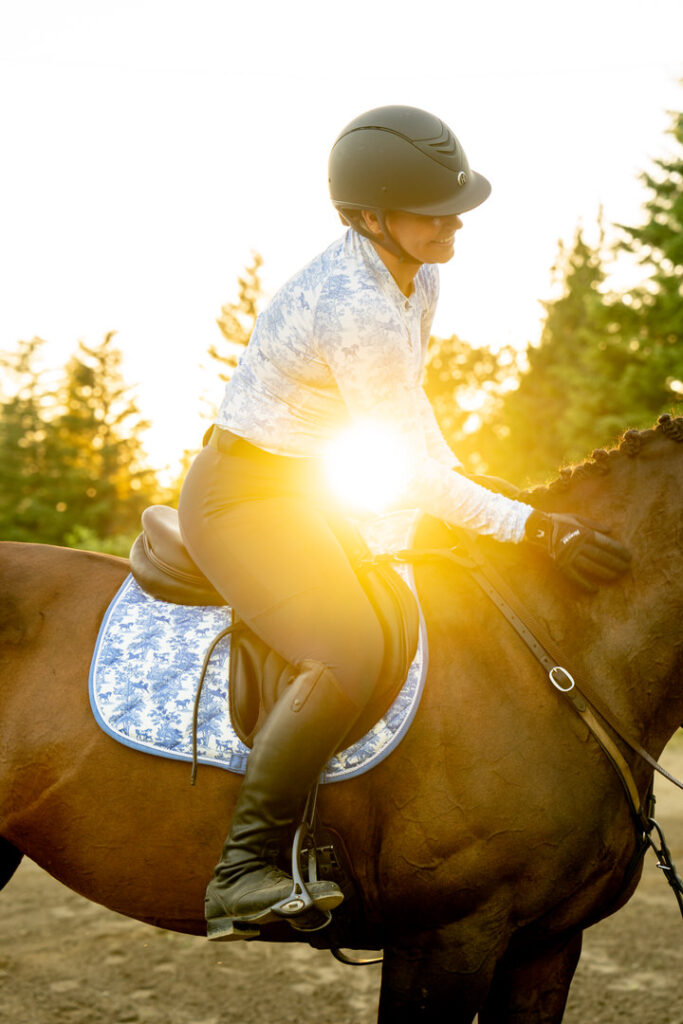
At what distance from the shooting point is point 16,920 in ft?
19.3

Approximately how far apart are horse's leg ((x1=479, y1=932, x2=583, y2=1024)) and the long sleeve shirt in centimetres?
145

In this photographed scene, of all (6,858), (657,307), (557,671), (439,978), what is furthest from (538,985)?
(657,307)

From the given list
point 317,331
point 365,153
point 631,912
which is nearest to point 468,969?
point 317,331

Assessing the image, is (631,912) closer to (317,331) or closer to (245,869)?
(245,869)

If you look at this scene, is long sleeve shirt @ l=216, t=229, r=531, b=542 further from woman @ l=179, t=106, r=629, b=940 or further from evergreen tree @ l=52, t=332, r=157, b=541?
evergreen tree @ l=52, t=332, r=157, b=541

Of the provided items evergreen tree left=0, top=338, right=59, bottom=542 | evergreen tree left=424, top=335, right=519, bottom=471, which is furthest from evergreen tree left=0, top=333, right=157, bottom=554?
evergreen tree left=424, top=335, right=519, bottom=471

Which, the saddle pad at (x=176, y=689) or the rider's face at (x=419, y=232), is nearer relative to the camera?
the saddle pad at (x=176, y=689)

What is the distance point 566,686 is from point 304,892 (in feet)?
3.33

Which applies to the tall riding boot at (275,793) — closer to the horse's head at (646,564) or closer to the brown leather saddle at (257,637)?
the brown leather saddle at (257,637)

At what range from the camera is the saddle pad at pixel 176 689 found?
2.71 meters

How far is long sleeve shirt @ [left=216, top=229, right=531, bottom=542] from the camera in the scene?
2.60 metres

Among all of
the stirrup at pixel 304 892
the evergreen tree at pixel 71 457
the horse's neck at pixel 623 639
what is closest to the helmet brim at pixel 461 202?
the horse's neck at pixel 623 639

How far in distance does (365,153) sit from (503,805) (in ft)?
6.90

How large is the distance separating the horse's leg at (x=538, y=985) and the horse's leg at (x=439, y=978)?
28 centimetres
